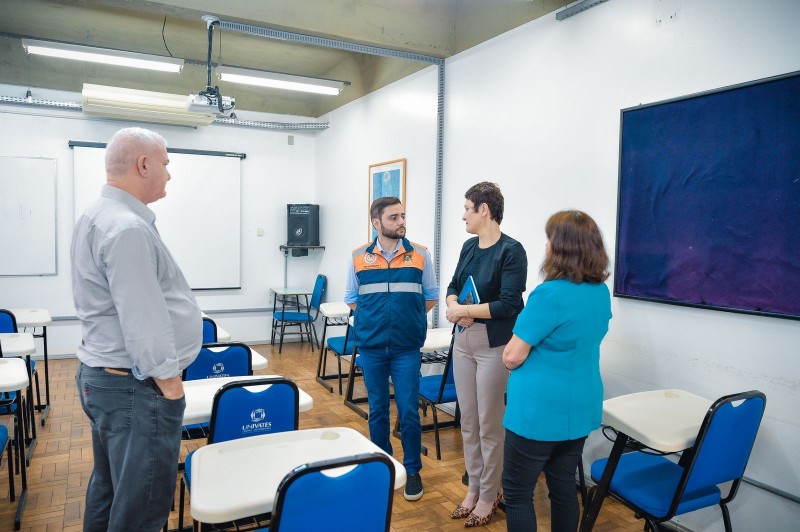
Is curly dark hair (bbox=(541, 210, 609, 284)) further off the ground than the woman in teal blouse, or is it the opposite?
curly dark hair (bbox=(541, 210, 609, 284))

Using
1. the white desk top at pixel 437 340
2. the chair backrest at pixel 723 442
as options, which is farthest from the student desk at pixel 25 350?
the chair backrest at pixel 723 442

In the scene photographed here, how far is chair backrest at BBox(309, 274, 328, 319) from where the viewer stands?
674 centimetres

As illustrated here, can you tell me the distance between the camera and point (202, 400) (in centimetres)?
216

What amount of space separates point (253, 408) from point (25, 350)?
184 centimetres

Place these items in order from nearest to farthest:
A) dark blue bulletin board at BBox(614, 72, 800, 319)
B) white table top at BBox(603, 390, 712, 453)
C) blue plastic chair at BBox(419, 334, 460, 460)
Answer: white table top at BBox(603, 390, 712, 453) < dark blue bulletin board at BBox(614, 72, 800, 319) < blue plastic chair at BBox(419, 334, 460, 460)

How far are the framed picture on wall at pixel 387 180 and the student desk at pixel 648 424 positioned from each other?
3124mm

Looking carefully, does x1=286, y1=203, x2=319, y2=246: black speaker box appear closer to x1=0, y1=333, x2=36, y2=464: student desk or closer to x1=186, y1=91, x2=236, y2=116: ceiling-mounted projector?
x1=186, y1=91, x2=236, y2=116: ceiling-mounted projector

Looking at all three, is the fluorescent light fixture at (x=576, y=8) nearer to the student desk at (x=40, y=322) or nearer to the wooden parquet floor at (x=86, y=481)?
the wooden parquet floor at (x=86, y=481)

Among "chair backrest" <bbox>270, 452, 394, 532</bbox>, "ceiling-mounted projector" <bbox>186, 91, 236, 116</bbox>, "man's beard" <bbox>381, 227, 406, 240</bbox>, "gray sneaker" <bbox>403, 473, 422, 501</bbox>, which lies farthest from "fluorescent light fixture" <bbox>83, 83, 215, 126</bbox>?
"chair backrest" <bbox>270, 452, 394, 532</bbox>

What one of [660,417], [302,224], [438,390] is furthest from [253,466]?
[302,224]

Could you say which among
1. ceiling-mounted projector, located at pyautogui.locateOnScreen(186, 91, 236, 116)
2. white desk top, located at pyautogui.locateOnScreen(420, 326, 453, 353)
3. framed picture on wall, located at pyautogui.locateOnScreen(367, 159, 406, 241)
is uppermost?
ceiling-mounted projector, located at pyautogui.locateOnScreen(186, 91, 236, 116)

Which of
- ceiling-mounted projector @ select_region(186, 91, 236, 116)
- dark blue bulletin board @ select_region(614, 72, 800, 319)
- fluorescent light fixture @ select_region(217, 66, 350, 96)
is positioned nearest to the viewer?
dark blue bulletin board @ select_region(614, 72, 800, 319)

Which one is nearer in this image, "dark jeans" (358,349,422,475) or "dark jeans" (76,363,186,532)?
"dark jeans" (76,363,186,532)

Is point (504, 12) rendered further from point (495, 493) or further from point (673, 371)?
point (495, 493)
